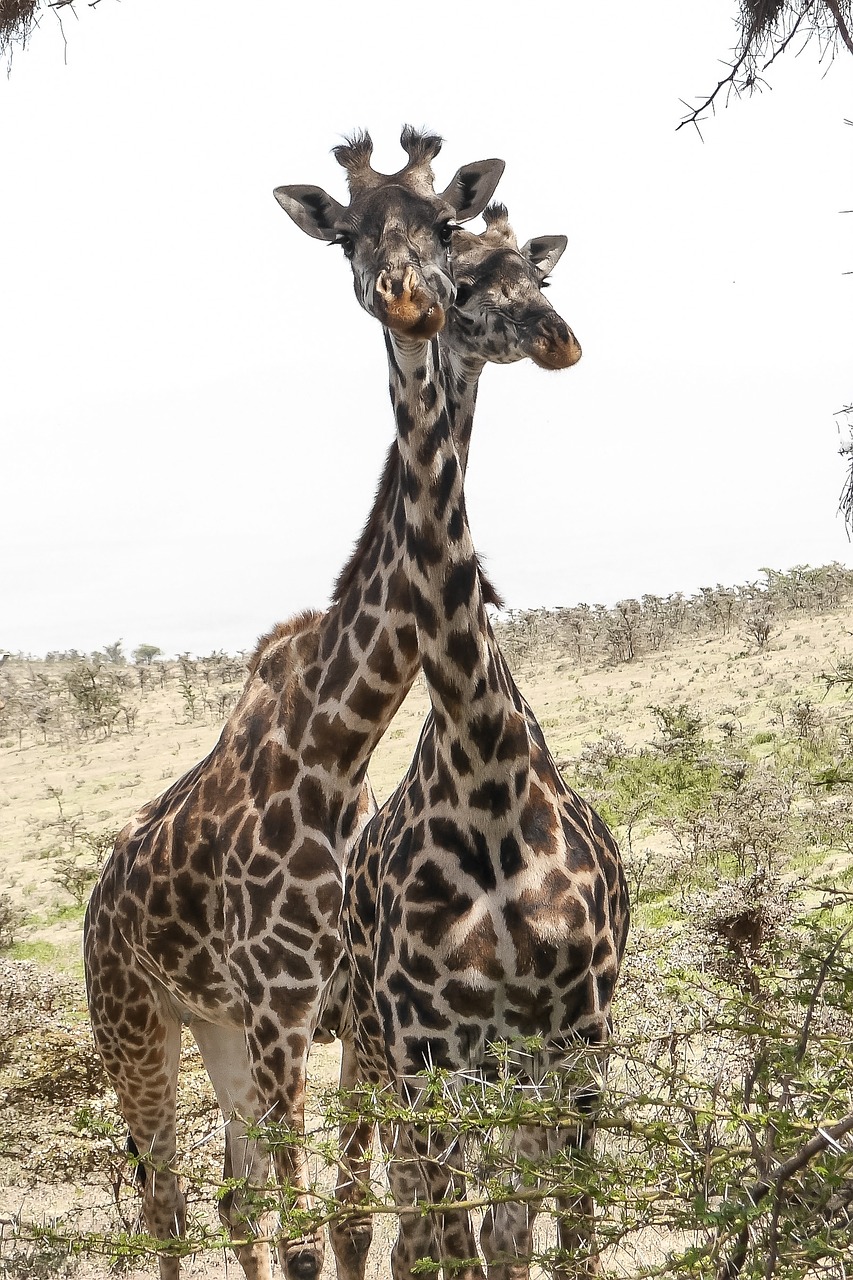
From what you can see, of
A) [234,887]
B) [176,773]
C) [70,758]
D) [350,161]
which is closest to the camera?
[350,161]

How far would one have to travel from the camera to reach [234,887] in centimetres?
535

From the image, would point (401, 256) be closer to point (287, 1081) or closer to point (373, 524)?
point (373, 524)

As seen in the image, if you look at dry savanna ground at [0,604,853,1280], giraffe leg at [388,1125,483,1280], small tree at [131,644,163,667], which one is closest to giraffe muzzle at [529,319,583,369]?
giraffe leg at [388,1125,483,1280]

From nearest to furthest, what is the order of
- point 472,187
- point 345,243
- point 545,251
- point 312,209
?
point 345,243 → point 312,209 → point 472,187 → point 545,251

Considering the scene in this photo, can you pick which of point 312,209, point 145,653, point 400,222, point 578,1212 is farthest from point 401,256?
point 145,653

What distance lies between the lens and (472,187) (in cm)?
472

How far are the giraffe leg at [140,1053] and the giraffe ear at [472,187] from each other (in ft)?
12.3

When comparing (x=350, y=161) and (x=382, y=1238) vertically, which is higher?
(x=350, y=161)

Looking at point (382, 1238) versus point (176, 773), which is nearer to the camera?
point (382, 1238)

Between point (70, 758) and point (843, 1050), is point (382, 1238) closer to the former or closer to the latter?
point (843, 1050)

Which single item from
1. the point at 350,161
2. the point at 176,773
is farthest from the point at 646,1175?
the point at 176,773

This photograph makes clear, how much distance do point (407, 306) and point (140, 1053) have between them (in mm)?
4140

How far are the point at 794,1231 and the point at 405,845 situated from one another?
2018mm

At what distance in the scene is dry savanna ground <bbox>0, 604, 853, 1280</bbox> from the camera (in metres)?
8.38
